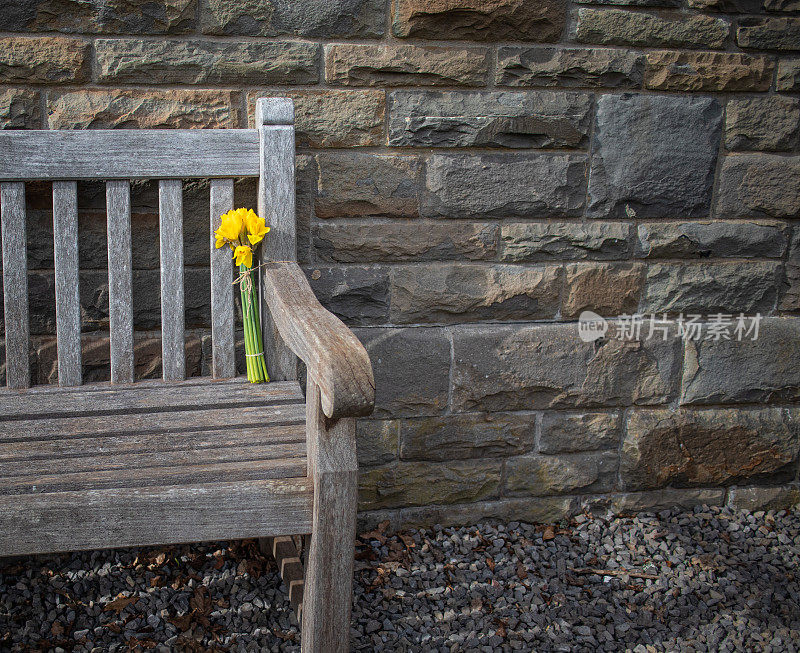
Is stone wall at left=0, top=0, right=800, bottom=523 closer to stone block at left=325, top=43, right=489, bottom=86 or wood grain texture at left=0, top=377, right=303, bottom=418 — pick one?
stone block at left=325, top=43, right=489, bottom=86

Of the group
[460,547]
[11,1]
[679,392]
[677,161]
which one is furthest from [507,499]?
[11,1]

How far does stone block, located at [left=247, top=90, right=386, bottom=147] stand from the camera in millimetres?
1953

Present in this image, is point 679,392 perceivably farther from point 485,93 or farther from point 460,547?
point 485,93

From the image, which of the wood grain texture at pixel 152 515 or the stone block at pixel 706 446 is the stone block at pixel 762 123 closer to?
the stone block at pixel 706 446

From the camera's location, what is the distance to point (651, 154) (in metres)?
2.15

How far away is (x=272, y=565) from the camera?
2100 millimetres

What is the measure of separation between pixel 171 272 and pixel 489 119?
0.93 m

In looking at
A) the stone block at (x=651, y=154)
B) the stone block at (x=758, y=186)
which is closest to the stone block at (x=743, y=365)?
the stone block at (x=758, y=186)

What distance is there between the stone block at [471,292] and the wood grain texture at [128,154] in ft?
1.78

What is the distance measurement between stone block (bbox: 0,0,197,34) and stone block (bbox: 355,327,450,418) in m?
0.92

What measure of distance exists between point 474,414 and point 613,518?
0.60m

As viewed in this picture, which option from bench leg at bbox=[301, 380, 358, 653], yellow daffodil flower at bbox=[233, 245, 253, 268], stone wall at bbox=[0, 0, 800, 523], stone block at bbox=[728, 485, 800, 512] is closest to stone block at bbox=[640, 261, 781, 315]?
stone wall at bbox=[0, 0, 800, 523]

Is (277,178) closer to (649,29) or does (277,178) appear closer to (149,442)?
(149,442)

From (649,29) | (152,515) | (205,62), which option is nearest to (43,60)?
(205,62)
